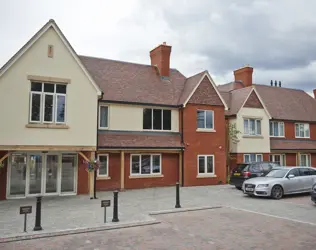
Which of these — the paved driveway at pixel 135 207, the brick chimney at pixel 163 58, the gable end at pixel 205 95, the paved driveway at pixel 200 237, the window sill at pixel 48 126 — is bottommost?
the paved driveway at pixel 200 237

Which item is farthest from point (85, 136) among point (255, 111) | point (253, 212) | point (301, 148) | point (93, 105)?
point (301, 148)

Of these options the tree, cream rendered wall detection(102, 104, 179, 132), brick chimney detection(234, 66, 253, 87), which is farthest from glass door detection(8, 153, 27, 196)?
brick chimney detection(234, 66, 253, 87)

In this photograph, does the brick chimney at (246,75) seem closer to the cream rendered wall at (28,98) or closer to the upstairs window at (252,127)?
the upstairs window at (252,127)

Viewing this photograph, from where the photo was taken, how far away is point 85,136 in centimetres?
1540

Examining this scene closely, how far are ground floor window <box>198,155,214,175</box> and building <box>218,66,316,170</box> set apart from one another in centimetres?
304

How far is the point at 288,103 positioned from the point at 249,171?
13795 millimetres

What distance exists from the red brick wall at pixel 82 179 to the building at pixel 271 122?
11.5 m

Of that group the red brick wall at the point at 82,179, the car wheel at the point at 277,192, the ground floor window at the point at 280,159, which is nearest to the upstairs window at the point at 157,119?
the red brick wall at the point at 82,179

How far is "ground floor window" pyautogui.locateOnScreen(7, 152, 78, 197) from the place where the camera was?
15328mm

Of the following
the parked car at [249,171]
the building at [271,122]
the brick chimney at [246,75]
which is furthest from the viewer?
the brick chimney at [246,75]

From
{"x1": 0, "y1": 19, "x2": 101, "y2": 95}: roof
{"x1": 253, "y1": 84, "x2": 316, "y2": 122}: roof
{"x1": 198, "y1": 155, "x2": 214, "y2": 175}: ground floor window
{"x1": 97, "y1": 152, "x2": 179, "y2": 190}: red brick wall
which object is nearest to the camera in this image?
{"x1": 0, "y1": 19, "x2": 101, "y2": 95}: roof

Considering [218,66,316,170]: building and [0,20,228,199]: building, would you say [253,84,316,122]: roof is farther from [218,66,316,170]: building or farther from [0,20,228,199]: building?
[0,20,228,199]: building

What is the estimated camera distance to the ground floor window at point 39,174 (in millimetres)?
15328

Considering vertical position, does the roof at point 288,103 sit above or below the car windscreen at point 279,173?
above
